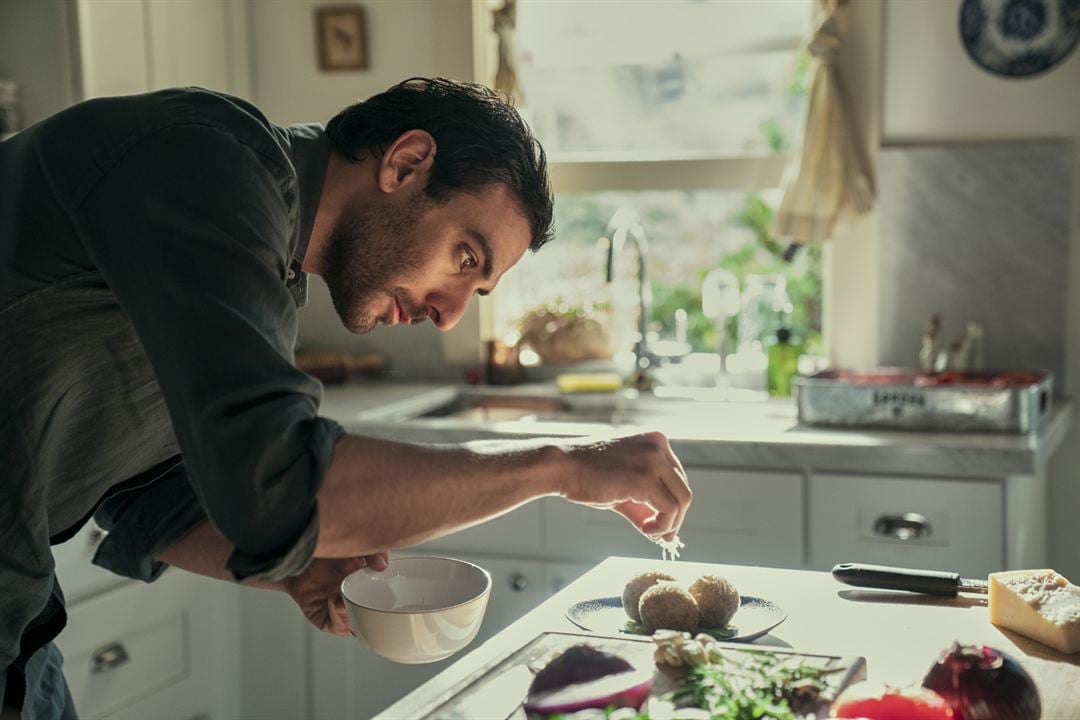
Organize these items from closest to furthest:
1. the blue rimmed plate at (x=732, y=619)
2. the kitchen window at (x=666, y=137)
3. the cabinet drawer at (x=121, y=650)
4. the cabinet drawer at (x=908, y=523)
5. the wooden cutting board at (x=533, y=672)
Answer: the wooden cutting board at (x=533, y=672) → the blue rimmed plate at (x=732, y=619) → the cabinet drawer at (x=908, y=523) → the cabinet drawer at (x=121, y=650) → the kitchen window at (x=666, y=137)

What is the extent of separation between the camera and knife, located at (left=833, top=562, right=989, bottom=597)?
1.43m

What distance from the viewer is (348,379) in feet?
11.0

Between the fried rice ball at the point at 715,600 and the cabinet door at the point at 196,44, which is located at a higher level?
the cabinet door at the point at 196,44

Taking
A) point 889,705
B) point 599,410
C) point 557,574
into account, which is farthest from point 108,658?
point 889,705

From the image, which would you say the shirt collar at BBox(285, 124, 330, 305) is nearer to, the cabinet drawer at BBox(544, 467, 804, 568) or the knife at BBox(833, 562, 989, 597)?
the knife at BBox(833, 562, 989, 597)

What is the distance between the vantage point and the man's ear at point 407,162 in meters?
1.35

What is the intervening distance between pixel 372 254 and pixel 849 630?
25.3 inches

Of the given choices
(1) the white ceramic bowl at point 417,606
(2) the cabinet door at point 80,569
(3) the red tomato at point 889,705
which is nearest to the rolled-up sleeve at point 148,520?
(1) the white ceramic bowl at point 417,606

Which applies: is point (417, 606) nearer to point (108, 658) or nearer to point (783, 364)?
point (108, 658)

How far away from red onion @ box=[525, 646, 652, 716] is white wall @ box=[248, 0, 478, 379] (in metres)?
2.33

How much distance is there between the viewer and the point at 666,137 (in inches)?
133

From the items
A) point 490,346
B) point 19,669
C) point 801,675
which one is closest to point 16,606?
point 19,669

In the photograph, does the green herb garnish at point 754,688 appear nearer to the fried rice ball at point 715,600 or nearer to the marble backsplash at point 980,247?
the fried rice ball at point 715,600

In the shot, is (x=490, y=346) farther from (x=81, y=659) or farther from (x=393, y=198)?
(x=393, y=198)
